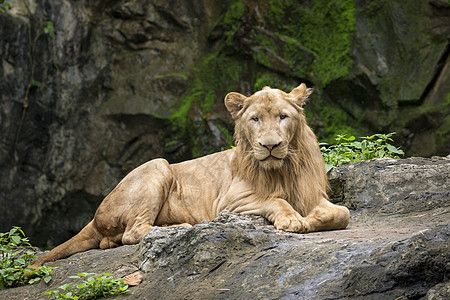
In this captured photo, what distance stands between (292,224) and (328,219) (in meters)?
0.36

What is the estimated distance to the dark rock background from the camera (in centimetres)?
1016

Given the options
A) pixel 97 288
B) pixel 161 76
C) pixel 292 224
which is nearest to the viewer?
pixel 97 288

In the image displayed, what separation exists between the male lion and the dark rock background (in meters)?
4.62

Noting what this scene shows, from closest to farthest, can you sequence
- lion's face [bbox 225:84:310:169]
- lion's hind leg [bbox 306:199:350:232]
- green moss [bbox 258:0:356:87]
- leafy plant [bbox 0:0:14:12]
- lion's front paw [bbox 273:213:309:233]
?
1. lion's front paw [bbox 273:213:309:233]
2. lion's hind leg [bbox 306:199:350:232]
3. lion's face [bbox 225:84:310:169]
4. green moss [bbox 258:0:356:87]
5. leafy plant [bbox 0:0:14:12]

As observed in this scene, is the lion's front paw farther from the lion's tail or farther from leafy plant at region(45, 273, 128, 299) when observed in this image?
the lion's tail

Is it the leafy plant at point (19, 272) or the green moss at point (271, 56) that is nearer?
the leafy plant at point (19, 272)

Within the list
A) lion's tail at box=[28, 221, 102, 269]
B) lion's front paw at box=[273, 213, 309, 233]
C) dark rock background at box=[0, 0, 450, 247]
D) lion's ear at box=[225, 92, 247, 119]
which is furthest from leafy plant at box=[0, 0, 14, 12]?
lion's front paw at box=[273, 213, 309, 233]

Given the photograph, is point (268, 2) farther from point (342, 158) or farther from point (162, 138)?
point (342, 158)

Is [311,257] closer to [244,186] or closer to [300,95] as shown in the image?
[244,186]

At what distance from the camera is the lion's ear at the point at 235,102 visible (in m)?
5.30

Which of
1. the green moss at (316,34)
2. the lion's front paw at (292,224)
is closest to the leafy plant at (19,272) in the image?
the lion's front paw at (292,224)

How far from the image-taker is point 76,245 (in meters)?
5.54

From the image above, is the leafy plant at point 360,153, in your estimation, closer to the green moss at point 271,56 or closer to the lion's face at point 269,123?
the lion's face at point 269,123

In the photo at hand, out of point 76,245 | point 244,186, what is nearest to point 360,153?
point 244,186
